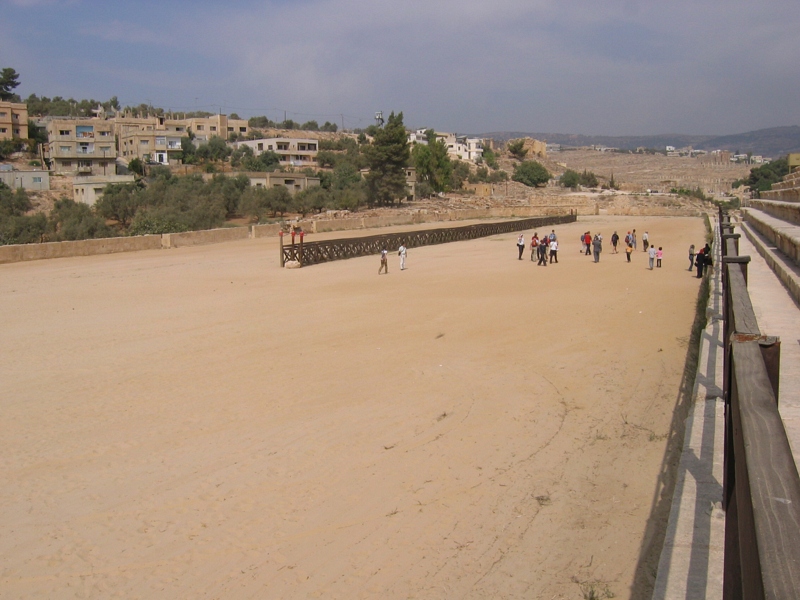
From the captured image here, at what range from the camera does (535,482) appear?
21.9ft

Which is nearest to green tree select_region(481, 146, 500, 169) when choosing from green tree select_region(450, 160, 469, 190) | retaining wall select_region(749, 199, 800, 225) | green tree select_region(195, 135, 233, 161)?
green tree select_region(450, 160, 469, 190)

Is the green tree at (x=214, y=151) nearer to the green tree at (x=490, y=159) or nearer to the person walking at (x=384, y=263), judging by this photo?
the green tree at (x=490, y=159)

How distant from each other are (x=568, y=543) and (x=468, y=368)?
561cm

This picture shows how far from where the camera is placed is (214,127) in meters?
110

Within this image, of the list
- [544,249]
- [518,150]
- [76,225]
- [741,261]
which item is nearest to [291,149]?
[76,225]

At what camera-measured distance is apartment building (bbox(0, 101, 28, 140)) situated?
77188 mm

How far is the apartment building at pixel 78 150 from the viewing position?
73062 millimetres

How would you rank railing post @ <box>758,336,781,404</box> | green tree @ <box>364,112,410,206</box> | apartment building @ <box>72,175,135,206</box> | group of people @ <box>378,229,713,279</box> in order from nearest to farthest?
railing post @ <box>758,336,781,404</box>, group of people @ <box>378,229,713,279</box>, apartment building @ <box>72,175,135,206</box>, green tree @ <box>364,112,410,206</box>

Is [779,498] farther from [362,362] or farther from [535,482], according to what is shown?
[362,362]

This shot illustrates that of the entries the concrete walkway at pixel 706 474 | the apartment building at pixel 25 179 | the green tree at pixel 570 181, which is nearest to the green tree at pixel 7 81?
the apartment building at pixel 25 179

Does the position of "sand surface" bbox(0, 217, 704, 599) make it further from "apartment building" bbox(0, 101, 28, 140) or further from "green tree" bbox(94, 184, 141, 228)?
"apartment building" bbox(0, 101, 28, 140)

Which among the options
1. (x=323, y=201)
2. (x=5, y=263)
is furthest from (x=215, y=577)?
(x=323, y=201)

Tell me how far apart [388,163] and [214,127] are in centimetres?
5603

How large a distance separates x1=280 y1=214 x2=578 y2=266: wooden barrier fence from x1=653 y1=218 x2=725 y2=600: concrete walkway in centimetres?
2061
